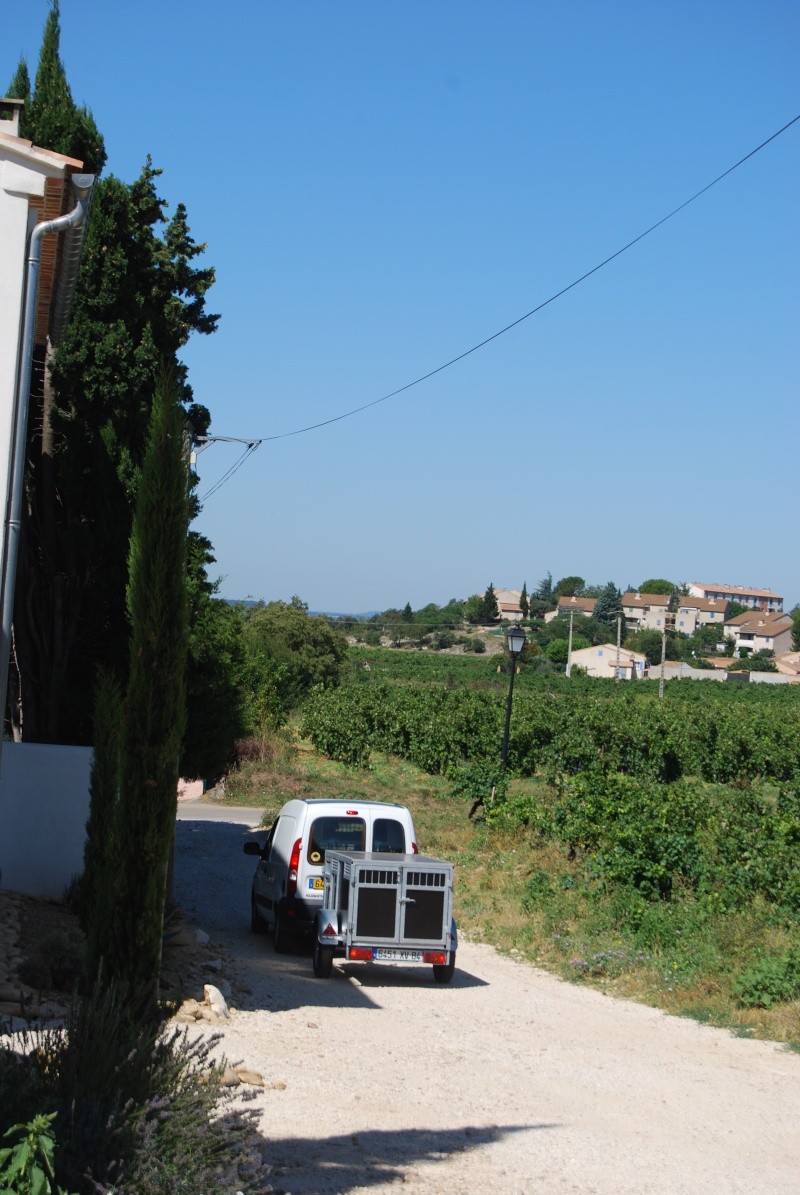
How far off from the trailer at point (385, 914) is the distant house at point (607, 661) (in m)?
111

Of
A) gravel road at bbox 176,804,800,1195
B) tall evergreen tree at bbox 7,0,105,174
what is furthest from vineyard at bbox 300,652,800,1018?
tall evergreen tree at bbox 7,0,105,174

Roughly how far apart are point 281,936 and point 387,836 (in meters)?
1.63

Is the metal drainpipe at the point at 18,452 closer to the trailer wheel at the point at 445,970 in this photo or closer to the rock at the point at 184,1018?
the rock at the point at 184,1018

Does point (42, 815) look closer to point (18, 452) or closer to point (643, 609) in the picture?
point (18, 452)

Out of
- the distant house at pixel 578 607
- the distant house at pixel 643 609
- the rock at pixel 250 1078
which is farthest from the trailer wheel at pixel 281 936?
the distant house at pixel 578 607

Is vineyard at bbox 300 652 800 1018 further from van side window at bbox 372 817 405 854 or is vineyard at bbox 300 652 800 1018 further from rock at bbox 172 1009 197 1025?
rock at bbox 172 1009 197 1025

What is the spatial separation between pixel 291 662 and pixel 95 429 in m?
44.4

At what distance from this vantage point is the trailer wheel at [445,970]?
12379 millimetres

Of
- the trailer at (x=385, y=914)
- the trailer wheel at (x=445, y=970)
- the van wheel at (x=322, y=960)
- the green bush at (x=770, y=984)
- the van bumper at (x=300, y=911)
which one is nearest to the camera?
the green bush at (x=770, y=984)

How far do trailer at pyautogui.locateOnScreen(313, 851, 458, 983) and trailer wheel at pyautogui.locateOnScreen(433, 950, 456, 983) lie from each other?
0.43 feet

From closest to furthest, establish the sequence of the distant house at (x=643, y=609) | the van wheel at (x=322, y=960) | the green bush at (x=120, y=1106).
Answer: the green bush at (x=120, y=1106), the van wheel at (x=322, y=960), the distant house at (x=643, y=609)

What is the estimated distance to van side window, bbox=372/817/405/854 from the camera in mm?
13516

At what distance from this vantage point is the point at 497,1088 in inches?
334

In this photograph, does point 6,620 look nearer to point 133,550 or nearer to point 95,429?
point 133,550
